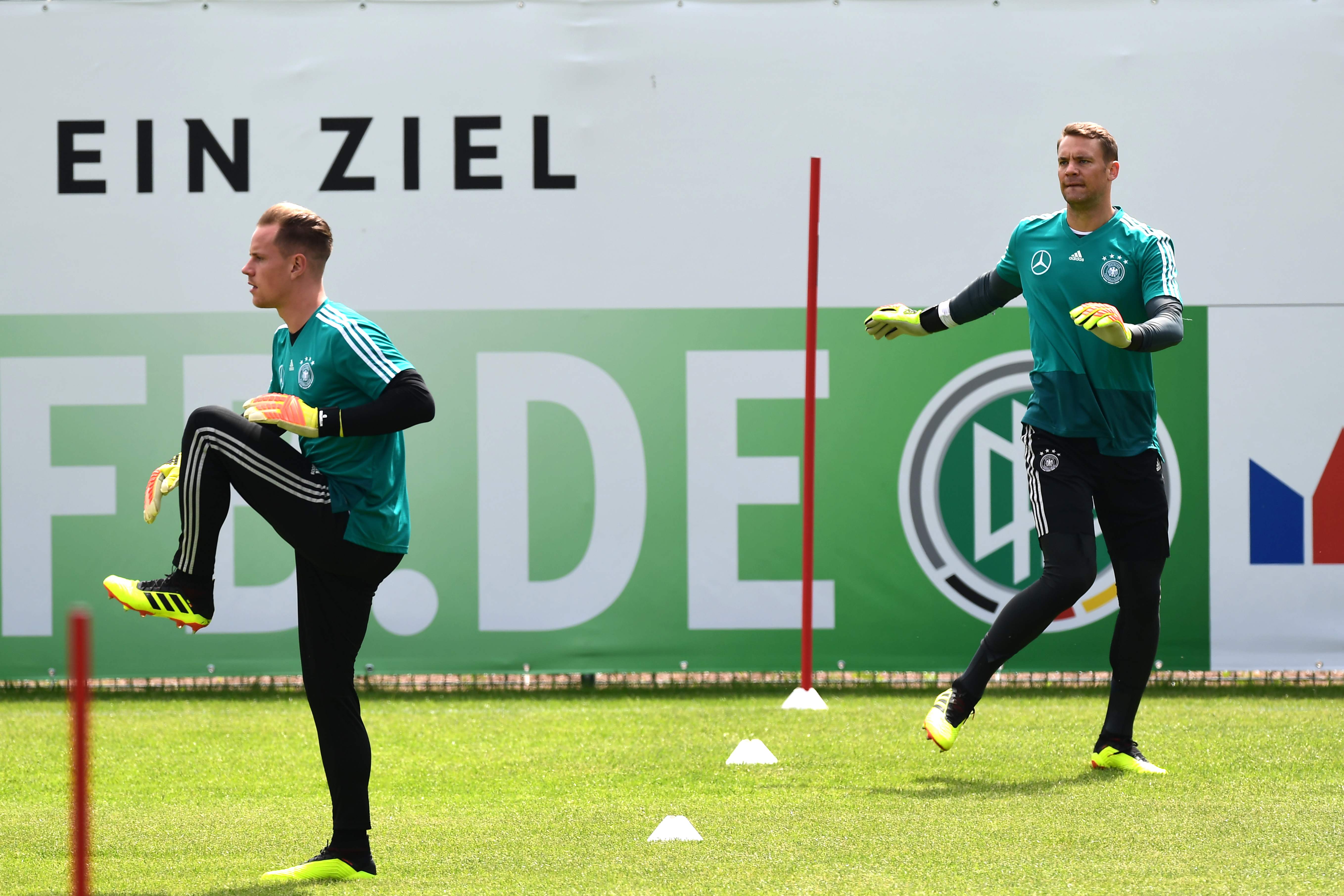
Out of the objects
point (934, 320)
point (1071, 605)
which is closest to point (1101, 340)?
point (934, 320)

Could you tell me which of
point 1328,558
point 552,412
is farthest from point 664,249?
point 1328,558

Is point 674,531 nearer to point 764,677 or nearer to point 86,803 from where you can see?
point 764,677

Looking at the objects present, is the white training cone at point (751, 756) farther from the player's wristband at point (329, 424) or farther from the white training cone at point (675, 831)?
the player's wristband at point (329, 424)

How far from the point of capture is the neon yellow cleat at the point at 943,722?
4270 mm

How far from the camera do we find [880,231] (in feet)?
20.6

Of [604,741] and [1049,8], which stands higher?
[1049,8]

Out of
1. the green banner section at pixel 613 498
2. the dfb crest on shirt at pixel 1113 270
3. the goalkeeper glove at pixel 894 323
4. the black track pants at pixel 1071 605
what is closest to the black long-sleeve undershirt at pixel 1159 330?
the dfb crest on shirt at pixel 1113 270

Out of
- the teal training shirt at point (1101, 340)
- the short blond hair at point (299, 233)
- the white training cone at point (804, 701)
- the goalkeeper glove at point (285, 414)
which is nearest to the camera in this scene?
the goalkeeper glove at point (285, 414)

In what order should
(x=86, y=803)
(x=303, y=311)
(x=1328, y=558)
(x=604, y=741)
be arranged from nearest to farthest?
(x=86, y=803) → (x=303, y=311) → (x=604, y=741) → (x=1328, y=558)

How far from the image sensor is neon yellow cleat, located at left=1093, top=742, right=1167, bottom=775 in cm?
443

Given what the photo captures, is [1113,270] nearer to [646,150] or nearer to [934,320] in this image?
[934,320]

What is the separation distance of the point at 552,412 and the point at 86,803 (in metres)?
4.46

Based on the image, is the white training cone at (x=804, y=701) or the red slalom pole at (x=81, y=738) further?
the white training cone at (x=804, y=701)

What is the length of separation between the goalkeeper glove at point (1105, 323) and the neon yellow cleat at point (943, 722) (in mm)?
1186
